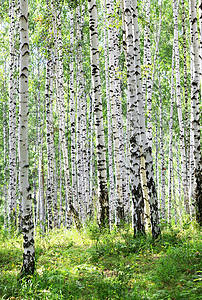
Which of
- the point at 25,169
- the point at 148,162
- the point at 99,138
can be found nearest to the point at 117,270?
the point at 25,169

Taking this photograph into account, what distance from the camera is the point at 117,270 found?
4629 millimetres

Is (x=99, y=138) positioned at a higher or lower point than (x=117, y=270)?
higher

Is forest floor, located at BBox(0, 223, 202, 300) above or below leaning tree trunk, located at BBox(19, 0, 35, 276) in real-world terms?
below

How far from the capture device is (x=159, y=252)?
18.3 feet

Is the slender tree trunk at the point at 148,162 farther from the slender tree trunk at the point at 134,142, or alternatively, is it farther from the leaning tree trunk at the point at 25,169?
the leaning tree trunk at the point at 25,169

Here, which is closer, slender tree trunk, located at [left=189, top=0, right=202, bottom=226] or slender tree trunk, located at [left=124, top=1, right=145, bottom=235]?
slender tree trunk, located at [left=124, top=1, right=145, bottom=235]

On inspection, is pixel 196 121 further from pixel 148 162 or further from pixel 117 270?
pixel 117 270

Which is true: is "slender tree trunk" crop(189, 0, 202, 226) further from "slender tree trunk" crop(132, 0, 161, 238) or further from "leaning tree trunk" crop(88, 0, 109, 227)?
"leaning tree trunk" crop(88, 0, 109, 227)

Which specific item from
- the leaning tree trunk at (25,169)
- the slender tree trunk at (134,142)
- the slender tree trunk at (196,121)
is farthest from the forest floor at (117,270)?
the slender tree trunk at (196,121)

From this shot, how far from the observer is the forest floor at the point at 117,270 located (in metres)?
4.12

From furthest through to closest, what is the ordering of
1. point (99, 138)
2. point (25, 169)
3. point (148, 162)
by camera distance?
point (99, 138) → point (148, 162) → point (25, 169)

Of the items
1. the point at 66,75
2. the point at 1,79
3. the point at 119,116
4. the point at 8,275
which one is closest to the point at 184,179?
the point at 119,116

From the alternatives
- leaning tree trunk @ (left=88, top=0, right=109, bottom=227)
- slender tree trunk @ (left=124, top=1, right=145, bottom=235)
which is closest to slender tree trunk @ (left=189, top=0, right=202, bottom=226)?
slender tree trunk @ (left=124, top=1, right=145, bottom=235)

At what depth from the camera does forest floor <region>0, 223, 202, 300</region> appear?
4.12 m
